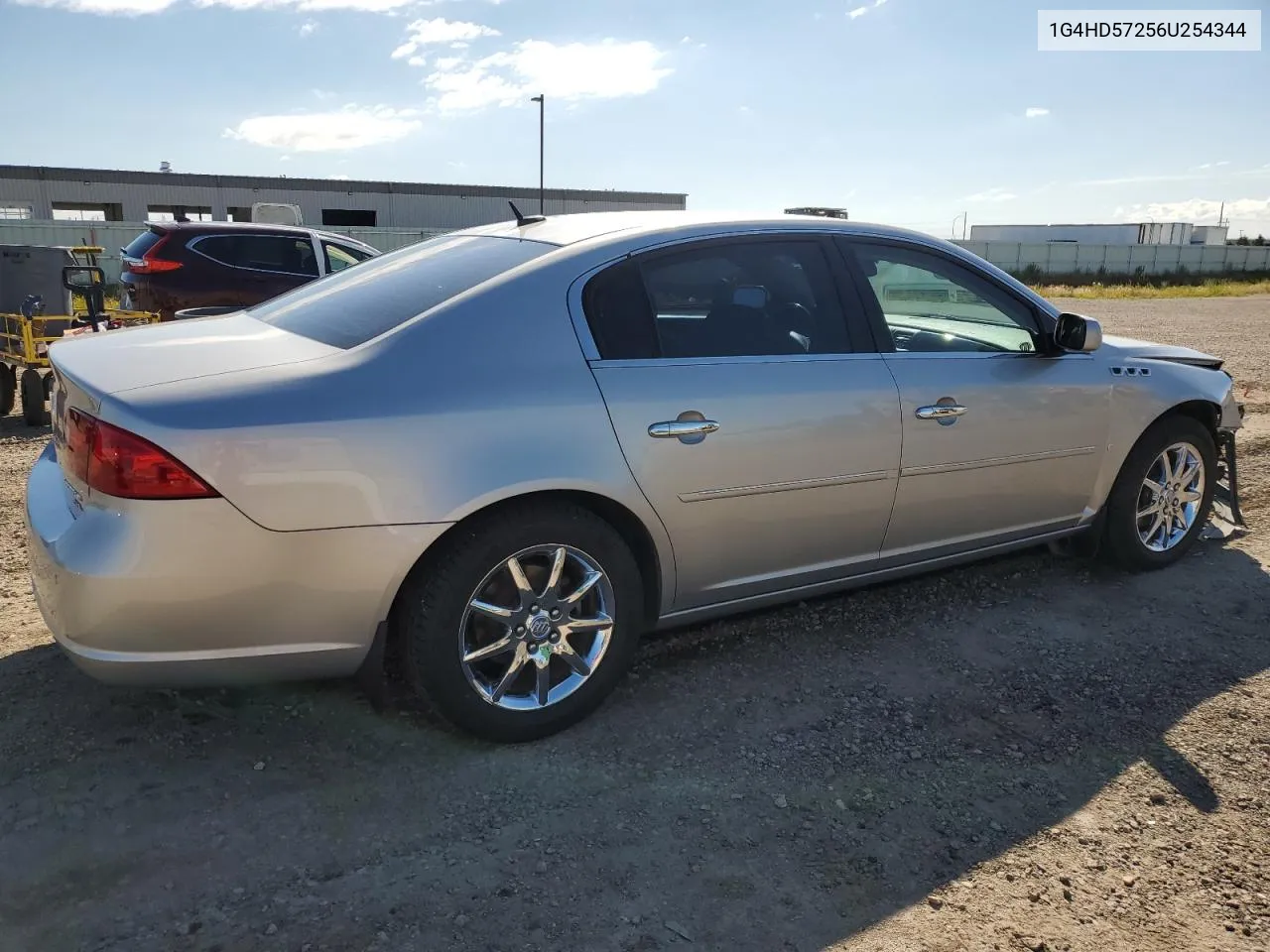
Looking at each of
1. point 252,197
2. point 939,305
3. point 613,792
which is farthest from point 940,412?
point 252,197

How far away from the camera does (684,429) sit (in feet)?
10.2

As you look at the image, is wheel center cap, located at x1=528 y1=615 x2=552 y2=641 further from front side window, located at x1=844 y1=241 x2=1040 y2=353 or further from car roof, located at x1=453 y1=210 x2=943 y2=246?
front side window, located at x1=844 y1=241 x2=1040 y2=353

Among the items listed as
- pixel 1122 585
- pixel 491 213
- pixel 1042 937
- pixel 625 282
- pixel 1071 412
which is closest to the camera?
pixel 1042 937

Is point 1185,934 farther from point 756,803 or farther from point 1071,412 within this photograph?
point 1071,412

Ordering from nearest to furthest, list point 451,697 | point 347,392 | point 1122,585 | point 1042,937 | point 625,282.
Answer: point 1042,937 < point 347,392 < point 451,697 < point 625,282 < point 1122,585

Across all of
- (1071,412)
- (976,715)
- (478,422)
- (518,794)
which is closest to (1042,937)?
(976,715)

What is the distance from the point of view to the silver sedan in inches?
101

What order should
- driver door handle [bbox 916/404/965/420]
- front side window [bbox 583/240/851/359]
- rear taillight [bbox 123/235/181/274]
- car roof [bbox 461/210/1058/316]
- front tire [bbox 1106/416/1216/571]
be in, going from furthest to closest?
rear taillight [bbox 123/235/181/274] < front tire [bbox 1106/416/1216/571] < driver door handle [bbox 916/404/965/420] < car roof [bbox 461/210/1058/316] < front side window [bbox 583/240/851/359]

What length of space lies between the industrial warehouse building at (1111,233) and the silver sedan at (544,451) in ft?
201

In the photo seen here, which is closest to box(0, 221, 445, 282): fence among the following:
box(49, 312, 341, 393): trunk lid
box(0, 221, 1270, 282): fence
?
box(0, 221, 1270, 282): fence

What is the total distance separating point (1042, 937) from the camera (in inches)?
90.2

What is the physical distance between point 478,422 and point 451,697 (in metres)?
0.83

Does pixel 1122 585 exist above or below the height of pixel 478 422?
below

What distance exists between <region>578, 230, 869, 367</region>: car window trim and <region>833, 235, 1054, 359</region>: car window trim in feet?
0.25
